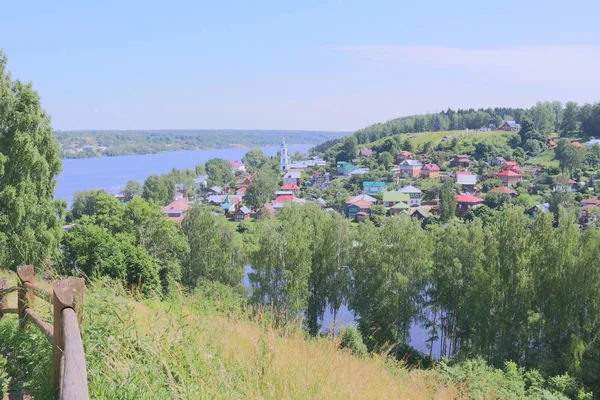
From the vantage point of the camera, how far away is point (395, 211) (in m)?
54.7

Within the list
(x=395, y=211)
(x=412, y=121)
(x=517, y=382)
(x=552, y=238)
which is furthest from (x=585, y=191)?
(x=412, y=121)

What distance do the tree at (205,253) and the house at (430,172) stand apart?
52.9 meters

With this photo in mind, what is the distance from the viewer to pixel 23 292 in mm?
3504

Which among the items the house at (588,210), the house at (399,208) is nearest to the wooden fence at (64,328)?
the house at (588,210)

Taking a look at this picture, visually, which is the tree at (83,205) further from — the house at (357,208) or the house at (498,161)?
the house at (498,161)

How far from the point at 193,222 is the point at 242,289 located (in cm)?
399

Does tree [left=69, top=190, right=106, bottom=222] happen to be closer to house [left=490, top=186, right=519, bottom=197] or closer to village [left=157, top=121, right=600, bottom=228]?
village [left=157, top=121, right=600, bottom=228]

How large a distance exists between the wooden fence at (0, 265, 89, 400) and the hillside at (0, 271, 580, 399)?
18 cm

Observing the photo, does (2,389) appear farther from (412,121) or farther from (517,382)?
(412,121)

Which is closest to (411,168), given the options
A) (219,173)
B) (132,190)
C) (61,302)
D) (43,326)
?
(219,173)

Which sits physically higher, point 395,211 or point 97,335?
point 97,335

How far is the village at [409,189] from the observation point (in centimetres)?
5012

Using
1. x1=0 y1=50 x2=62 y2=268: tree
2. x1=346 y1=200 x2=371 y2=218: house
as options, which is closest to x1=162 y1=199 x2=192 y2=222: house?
x1=346 y1=200 x2=371 y2=218: house

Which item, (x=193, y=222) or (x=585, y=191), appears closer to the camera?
(x=193, y=222)
